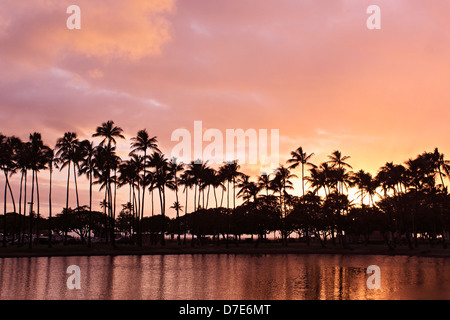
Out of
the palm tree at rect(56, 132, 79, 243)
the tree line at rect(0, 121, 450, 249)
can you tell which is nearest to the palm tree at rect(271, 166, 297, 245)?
Answer: the tree line at rect(0, 121, 450, 249)

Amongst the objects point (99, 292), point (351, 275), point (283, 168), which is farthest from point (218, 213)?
point (99, 292)

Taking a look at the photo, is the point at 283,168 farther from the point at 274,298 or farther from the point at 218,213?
the point at 274,298

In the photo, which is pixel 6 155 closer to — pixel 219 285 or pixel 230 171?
pixel 230 171

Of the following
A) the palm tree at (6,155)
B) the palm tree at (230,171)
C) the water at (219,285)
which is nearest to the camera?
the water at (219,285)

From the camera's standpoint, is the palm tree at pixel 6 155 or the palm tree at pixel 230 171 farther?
the palm tree at pixel 230 171

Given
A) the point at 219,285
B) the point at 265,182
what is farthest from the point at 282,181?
the point at 219,285

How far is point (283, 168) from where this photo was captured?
95000 millimetres

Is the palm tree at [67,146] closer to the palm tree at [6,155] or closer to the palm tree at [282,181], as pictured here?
the palm tree at [6,155]

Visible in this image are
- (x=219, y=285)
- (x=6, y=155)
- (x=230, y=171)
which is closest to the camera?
(x=219, y=285)

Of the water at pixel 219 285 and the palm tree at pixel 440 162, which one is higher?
the palm tree at pixel 440 162

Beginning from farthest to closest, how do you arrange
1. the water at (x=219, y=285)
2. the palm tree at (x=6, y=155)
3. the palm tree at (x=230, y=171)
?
the palm tree at (x=230, y=171) → the palm tree at (x=6, y=155) → the water at (x=219, y=285)

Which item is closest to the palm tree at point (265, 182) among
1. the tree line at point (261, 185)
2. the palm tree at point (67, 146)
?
the tree line at point (261, 185)

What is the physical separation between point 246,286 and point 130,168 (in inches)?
2459

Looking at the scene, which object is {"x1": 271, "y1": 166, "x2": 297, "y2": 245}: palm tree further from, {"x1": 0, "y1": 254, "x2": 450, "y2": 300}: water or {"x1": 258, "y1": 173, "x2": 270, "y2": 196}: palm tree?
{"x1": 0, "y1": 254, "x2": 450, "y2": 300}: water
